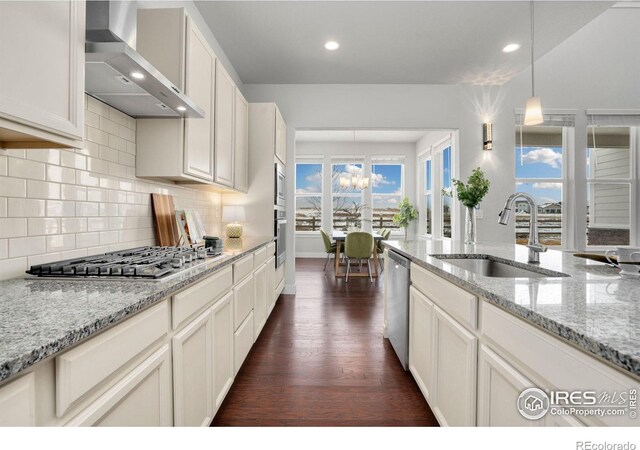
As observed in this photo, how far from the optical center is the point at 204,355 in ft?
4.83

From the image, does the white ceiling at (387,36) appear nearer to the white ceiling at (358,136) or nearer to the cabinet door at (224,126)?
the cabinet door at (224,126)

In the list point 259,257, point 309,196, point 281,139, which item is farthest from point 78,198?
point 309,196

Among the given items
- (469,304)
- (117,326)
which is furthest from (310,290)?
(117,326)

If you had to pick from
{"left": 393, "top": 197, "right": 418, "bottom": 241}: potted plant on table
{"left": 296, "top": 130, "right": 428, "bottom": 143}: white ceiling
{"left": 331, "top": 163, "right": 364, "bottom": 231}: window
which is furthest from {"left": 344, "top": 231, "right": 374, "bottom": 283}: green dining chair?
{"left": 296, "top": 130, "right": 428, "bottom": 143}: white ceiling

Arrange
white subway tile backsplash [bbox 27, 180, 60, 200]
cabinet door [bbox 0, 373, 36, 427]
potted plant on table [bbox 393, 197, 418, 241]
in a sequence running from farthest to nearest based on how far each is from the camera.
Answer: potted plant on table [bbox 393, 197, 418, 241] → white subway tile backsplash [bbox 27, 180, 60, 200] → cabinet door [bbox 0, 373, 36, 427]

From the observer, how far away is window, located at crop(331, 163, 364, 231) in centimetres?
827

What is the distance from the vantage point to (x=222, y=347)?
1.74m

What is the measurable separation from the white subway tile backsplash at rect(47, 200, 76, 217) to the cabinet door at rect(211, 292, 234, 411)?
795 mm

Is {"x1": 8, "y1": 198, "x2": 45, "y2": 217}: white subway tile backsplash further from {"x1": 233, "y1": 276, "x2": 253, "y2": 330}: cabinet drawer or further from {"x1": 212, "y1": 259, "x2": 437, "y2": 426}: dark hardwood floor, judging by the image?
{"x1": 212, "y1": 259, "x2": 437, "y2": 426}: dark hardwood floor

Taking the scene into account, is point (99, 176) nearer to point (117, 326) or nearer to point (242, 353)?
point (117, 326)

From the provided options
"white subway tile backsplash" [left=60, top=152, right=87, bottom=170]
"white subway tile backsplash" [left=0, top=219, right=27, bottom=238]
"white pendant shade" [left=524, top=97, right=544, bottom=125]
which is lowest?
"white subway tile backsplash" [left=0, top=219, right=27, bottom=238]

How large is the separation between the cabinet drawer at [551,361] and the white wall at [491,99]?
3597mm

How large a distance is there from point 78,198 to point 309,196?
687 centimetres
